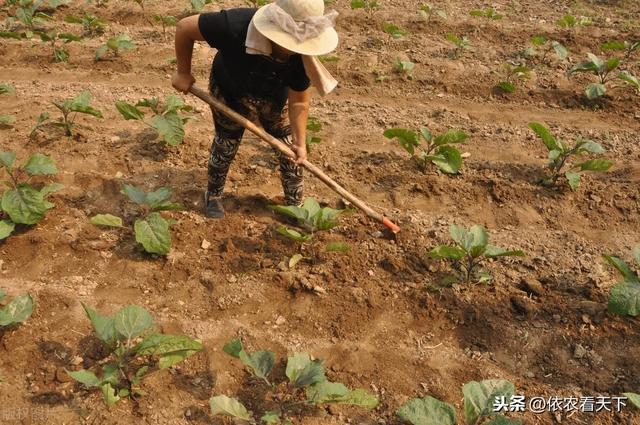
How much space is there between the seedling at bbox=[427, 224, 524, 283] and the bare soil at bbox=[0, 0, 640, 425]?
0.28 feet

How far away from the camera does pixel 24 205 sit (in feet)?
11.3

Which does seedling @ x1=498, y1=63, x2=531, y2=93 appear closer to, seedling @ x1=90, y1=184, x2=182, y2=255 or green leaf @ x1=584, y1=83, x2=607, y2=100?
green leaf @ x1=584, y1=83, x2=607, y2=100

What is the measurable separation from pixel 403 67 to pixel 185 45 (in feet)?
10.2

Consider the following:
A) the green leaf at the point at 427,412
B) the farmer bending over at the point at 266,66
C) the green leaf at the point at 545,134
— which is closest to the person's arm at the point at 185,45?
the farmer bending over at the point at 266,66

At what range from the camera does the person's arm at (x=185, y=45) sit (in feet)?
9.58

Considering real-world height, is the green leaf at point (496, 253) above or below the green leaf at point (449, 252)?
above

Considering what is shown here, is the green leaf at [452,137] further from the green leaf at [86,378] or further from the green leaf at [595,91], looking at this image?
the green leaf at [86,378]

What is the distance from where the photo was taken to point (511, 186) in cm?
423

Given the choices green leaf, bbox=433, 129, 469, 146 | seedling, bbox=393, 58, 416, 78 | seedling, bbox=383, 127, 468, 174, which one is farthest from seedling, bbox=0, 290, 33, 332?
seedling, bbox=393, 58, 416, 78

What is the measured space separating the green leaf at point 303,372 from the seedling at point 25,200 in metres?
1.87

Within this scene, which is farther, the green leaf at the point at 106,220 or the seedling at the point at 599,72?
the seedling at the point at 599,72

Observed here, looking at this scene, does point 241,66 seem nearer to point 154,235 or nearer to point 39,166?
point 154,235

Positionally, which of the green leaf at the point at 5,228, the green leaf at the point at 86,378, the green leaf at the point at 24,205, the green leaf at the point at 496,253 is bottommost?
the green leaf at the point at 5,228

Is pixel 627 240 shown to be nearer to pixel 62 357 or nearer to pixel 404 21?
pixel 62 357
